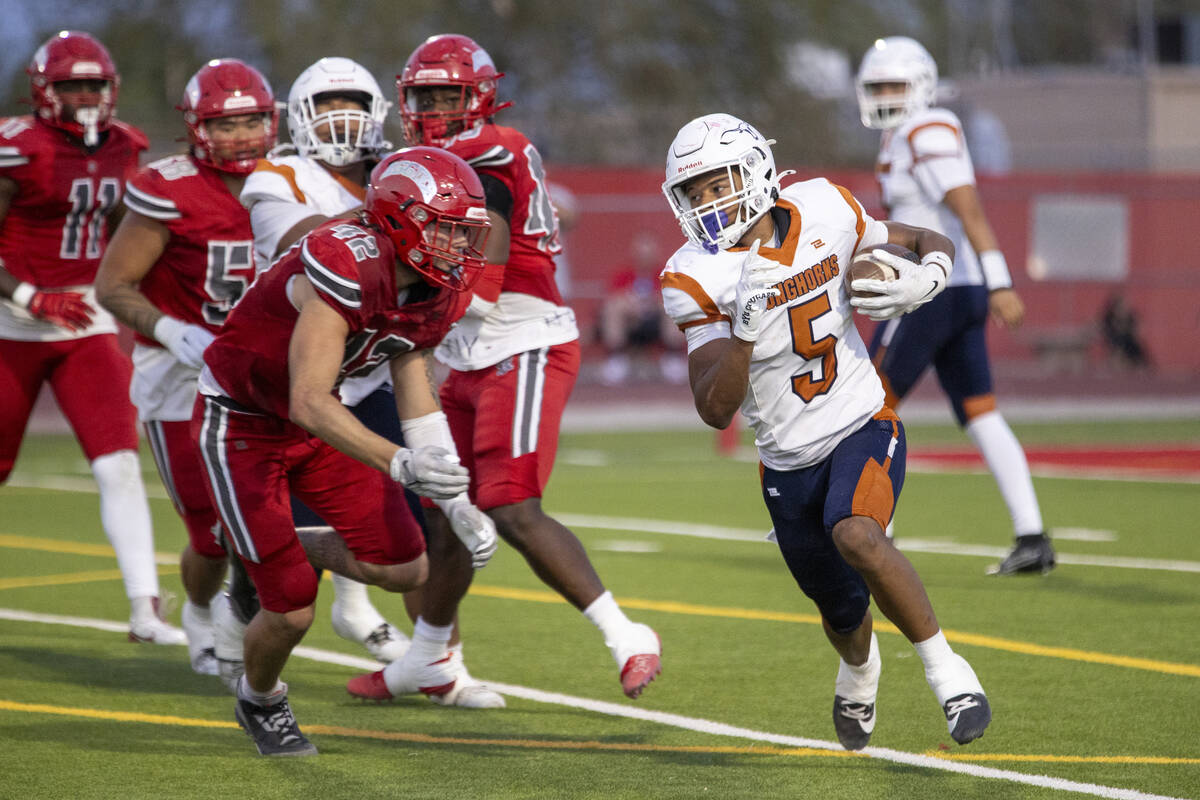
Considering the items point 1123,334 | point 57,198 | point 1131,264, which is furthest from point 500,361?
point 1131,264

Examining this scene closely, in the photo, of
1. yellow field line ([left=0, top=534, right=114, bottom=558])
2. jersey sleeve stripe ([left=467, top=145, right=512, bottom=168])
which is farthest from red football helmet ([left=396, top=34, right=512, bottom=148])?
yellow field line ([left=0, top=534, right=114, bottom=558])

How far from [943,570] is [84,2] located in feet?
74.0

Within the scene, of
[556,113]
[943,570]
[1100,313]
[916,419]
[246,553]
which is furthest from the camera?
[556,113]

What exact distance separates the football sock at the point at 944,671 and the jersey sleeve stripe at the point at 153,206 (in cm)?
299

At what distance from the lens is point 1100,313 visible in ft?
78.0

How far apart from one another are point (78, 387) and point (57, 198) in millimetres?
772

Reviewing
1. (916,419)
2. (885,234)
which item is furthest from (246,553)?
(916,419)

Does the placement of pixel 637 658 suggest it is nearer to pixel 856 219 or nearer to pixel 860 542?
pixel 860 542

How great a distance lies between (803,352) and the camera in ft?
14.3

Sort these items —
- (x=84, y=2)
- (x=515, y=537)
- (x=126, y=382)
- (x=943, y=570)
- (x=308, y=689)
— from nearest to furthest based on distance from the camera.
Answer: (x=515, y=537) < (x=308, y=689) < (x=126, y=382) < (x=943, y=570) < (x=84, y=2)

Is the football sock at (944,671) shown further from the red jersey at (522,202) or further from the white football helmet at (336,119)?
the white football helmet at (336,119)

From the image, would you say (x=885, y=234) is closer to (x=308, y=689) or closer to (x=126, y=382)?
(x=308, y=689)

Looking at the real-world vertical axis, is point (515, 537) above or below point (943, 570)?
above

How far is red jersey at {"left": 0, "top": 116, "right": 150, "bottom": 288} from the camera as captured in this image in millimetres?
6340
